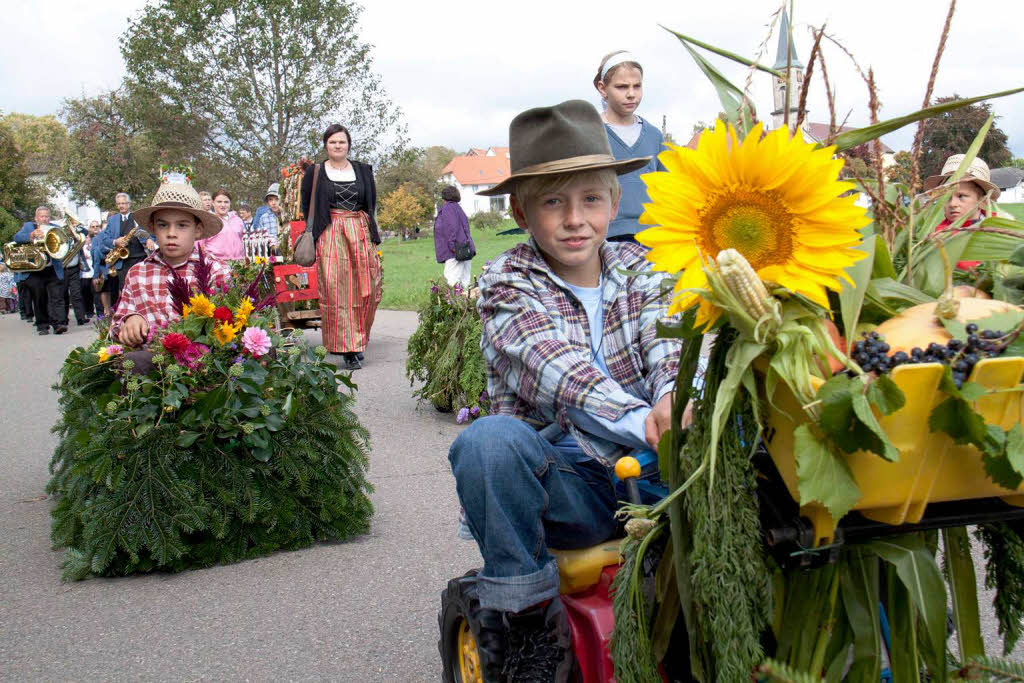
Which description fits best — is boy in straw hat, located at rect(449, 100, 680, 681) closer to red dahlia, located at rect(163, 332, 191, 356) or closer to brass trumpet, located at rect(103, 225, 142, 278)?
red dahlia, located at rect(163, 332, 191, 356)

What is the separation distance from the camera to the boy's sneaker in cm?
226

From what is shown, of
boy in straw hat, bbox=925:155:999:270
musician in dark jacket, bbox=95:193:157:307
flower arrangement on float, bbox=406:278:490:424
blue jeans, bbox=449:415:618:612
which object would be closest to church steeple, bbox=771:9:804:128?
boy in straw hat, bbox=925:155:999:270

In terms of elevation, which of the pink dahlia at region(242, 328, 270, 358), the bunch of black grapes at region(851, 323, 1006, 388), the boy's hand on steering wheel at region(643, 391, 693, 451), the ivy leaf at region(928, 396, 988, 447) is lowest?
the pink dahlia at region(242, 328, 270, 358)

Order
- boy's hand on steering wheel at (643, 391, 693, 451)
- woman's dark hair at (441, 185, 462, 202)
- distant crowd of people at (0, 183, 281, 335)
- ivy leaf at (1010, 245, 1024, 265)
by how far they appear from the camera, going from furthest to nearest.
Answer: distant crowd of people at (0, 183, 281, 335), woman's dark hair at (441, 185, 462, 202), boy's hand on steering wheel at (643, 391, 693, 451), ivy leaf at (1010, 245, 1024, 265)

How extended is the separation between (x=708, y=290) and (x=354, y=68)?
3698 centimetres

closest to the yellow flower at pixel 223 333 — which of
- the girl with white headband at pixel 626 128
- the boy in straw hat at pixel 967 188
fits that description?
the girl with white headband at pixel 626 128

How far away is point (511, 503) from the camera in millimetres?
2211

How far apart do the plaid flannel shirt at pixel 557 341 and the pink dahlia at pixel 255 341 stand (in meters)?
2.06

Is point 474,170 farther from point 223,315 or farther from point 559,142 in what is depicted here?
point 559,142

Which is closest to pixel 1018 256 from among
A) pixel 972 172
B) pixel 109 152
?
pixel 972 172

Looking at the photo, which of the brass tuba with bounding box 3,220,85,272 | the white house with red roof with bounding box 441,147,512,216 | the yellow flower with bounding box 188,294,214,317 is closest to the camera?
the yellow flower with bounding box 188,294,214,317

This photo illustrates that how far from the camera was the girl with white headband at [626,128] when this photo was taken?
227 inches

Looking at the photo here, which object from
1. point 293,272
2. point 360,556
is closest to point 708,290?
point 360,556

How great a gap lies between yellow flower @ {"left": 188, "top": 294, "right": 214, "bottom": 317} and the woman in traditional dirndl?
4.86m
